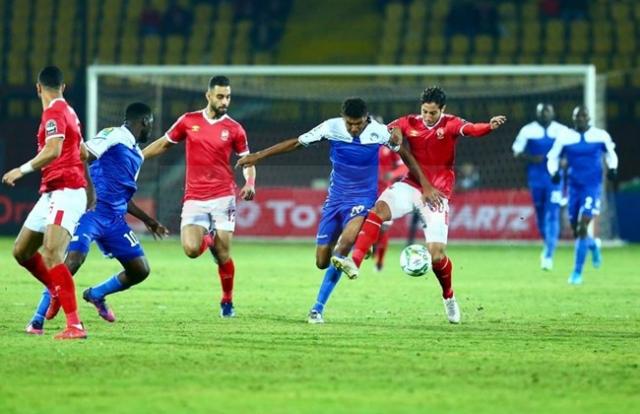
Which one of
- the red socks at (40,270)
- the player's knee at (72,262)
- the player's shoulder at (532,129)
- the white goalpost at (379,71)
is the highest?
the white goalpost at (379,71)

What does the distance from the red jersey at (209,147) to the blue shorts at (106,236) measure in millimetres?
1168

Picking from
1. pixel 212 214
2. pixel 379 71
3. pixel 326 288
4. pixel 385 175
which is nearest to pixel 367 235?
pixel 326 288

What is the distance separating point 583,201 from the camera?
762 inches

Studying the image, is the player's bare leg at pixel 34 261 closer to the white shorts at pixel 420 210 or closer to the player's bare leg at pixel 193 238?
the player's bare leg at pixel 193 238

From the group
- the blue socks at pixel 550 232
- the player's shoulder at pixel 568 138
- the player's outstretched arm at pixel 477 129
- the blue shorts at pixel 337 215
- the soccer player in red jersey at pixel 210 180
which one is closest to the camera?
the player's outstretched arm at pixel 477 129

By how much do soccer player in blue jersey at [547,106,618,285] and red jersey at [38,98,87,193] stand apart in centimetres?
982

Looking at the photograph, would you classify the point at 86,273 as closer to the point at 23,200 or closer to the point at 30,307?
the point at 30,307

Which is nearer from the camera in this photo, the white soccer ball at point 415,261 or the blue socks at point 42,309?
the blue socks at point 42,309

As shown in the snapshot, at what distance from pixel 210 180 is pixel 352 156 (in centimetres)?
142

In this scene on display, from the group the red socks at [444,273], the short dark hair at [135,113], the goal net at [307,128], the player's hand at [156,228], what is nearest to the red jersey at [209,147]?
the player's hand at [156,228]

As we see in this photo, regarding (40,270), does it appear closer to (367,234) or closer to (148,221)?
(148,221)

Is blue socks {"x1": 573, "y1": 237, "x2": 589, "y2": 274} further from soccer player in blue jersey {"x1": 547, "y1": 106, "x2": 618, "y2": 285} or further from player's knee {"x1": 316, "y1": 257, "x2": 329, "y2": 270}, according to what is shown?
player's knee {"x1": 316, "y1": 257, "x2": 329, "y2": 270}

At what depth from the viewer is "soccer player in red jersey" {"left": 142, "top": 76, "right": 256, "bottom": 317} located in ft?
44.2

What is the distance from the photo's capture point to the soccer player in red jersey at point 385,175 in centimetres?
2083
